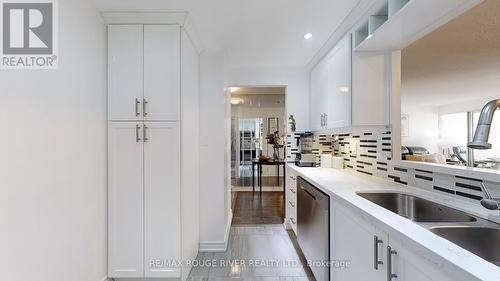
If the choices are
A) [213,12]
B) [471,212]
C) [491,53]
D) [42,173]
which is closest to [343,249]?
[471,212]

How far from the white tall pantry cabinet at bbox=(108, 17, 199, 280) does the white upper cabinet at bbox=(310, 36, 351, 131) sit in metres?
1.47

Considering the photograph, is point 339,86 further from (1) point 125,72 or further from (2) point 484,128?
(1) point 125,72

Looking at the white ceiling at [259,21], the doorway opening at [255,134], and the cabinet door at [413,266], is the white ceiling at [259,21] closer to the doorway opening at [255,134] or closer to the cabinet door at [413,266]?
the cabinet door at [413,266]

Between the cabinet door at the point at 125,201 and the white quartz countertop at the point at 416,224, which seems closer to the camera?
the white quartz countertop at the point at 416,224

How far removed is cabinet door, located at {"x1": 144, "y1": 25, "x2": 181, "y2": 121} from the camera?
2113 mm

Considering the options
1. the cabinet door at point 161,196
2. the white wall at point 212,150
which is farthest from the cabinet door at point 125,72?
the white wall at point 212,150

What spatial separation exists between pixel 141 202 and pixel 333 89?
2.12m

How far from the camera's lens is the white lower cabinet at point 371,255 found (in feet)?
2.98

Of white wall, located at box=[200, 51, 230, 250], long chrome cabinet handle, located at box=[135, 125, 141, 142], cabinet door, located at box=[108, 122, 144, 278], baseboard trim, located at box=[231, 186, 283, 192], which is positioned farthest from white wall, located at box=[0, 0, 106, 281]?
baseboard trim, located at box=[231, 186, 283, 192]

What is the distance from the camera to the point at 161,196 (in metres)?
2.11

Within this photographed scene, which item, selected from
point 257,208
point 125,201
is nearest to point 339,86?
point 125,201

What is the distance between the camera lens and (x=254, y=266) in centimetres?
254

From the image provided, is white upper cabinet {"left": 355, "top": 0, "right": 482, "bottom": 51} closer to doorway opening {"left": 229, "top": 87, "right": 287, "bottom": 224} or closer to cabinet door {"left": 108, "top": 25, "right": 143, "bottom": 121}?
cabinet door {"left": 108, "top": 25, "right": 143, "bottom": 121}

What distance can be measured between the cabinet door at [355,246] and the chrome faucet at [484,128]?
0.55m
